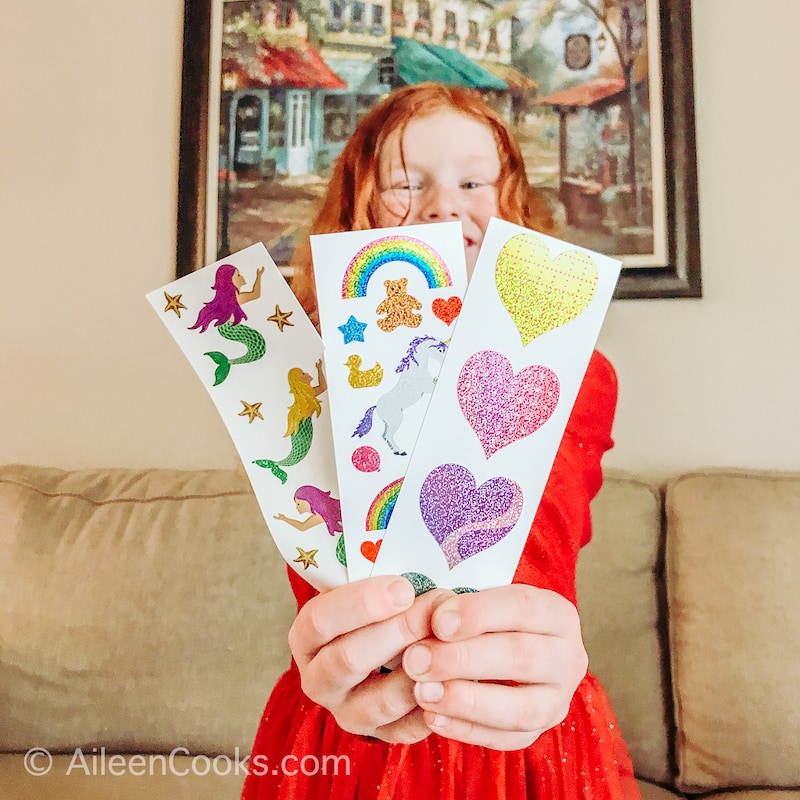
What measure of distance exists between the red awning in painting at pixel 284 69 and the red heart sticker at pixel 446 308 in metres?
1.07

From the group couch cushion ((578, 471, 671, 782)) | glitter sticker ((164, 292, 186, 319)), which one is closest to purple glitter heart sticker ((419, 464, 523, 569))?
glitter sticker ((164, 292, 186, 319))

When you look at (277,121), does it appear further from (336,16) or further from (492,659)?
(492,659)

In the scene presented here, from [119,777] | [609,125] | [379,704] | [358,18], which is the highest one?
[358,18]

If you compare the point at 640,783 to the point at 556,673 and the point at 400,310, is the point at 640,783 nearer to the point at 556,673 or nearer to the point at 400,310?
the point at 556,673

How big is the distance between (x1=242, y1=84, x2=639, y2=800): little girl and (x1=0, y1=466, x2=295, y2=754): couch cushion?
0.39 metres

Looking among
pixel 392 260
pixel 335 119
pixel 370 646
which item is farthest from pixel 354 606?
pixel 335 119

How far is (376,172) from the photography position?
30.4 inches

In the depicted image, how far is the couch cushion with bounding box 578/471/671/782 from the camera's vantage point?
3.20 feet

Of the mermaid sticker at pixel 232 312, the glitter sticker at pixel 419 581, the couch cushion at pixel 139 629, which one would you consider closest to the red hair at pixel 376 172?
the mermaid sticker at pixel 232 312

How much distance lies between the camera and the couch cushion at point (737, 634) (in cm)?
89

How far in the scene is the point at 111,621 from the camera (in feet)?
3.34

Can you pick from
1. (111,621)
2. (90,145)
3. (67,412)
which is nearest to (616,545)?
(111,621)

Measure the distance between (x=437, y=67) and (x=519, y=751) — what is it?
128 cm

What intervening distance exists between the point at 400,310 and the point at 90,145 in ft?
4.27
